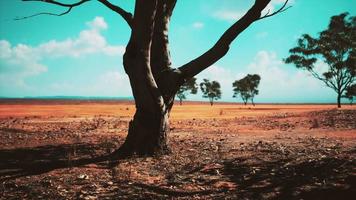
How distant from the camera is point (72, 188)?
632 centimetres

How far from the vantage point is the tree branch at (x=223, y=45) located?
9523mm

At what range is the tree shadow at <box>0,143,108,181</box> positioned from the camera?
7625 mm

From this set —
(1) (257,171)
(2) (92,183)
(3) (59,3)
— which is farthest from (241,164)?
(3) (59,3)

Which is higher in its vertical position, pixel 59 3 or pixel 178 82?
pixel 59 3

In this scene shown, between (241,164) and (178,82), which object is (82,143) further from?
(241,164)

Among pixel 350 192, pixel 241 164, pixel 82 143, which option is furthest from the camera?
pixel 82 143

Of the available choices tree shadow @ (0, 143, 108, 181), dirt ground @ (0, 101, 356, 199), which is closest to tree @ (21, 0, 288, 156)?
dirt ground @ (0, 101, 356, 199)

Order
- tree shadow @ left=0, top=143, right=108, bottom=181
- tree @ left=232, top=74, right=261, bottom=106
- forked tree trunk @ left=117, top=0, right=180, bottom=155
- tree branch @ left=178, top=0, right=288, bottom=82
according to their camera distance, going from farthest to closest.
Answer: tree @ left=232, top=74, right=261, bottom=106
tree branch @ left=178, top=0, right=288, bottom=82
forked tree trunk @ left=117, top=0, right=180, bottom=155
tree shadow @ left=0, top=143, right=108, bottom=181

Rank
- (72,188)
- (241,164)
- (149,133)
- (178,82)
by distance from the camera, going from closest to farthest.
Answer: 1. (72,188)
2. (241,164)
3. (149,133)
4. (178,82)

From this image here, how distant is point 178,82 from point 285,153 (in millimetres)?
3662

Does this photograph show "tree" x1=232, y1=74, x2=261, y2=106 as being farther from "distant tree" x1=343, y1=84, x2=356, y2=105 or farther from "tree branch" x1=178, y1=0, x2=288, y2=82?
"tree branch" x1=178, y1=0, x2=288, y2=82

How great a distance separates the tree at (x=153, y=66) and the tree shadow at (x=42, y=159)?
1.11m

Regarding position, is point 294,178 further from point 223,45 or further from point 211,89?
point 211,89

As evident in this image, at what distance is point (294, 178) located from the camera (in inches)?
269
